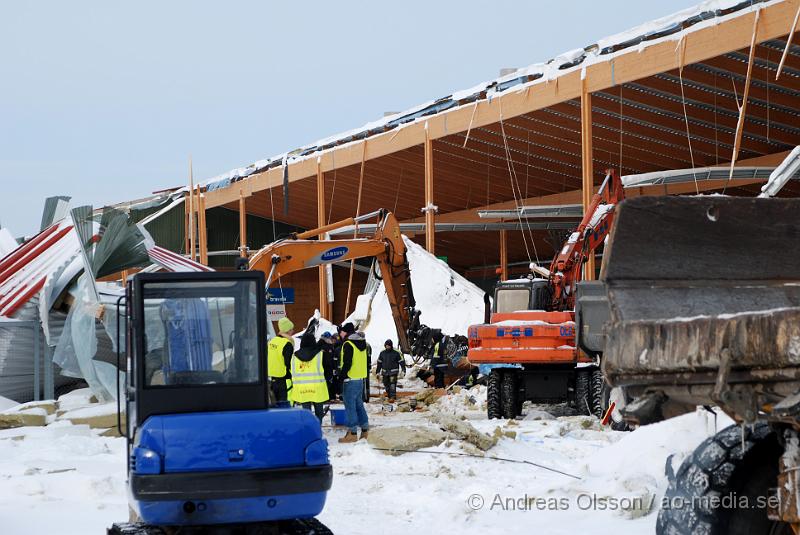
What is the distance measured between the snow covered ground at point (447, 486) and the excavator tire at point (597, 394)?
3248 mm

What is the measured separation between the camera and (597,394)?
1716cm

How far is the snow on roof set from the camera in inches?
873

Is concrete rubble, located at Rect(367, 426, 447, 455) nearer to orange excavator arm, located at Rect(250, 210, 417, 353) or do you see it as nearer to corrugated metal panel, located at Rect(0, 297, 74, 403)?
orange excavator arm, located at Rect(250, 210, 417, 353)

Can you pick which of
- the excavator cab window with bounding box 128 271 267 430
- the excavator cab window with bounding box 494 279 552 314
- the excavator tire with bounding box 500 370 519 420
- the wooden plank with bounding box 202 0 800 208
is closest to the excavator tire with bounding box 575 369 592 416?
the excavator tire with bounding box 500 370 519 420

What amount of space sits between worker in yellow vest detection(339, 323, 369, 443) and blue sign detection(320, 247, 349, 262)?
230 inches

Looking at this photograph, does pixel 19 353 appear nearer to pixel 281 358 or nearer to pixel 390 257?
pixel 281 358

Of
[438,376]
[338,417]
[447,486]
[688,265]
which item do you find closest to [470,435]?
[447,486]

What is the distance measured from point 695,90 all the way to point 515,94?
5186 mm

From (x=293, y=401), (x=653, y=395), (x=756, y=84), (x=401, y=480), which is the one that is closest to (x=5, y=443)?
(x=293, y=401)

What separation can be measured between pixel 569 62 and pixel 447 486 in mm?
18852

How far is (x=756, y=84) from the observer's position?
25172mm

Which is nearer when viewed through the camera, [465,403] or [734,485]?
[734,485]

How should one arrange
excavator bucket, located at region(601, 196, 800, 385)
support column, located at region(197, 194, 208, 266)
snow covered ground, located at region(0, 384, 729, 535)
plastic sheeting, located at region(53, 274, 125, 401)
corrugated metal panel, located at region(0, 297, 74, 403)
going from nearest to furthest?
1. excavator bucket, located at region(601, 196, 800, 385)
2. snow covered ground, located at region(0, 384, 729, 535)
3. plastic sheeting, located at region(53, 274, 125, 401)
4. corrugated metal panel, located at region(0, 297, 74, 403)
5. support column, located at region(197, 194, 208, 266)

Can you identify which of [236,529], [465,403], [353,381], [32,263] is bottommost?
[465,403]
